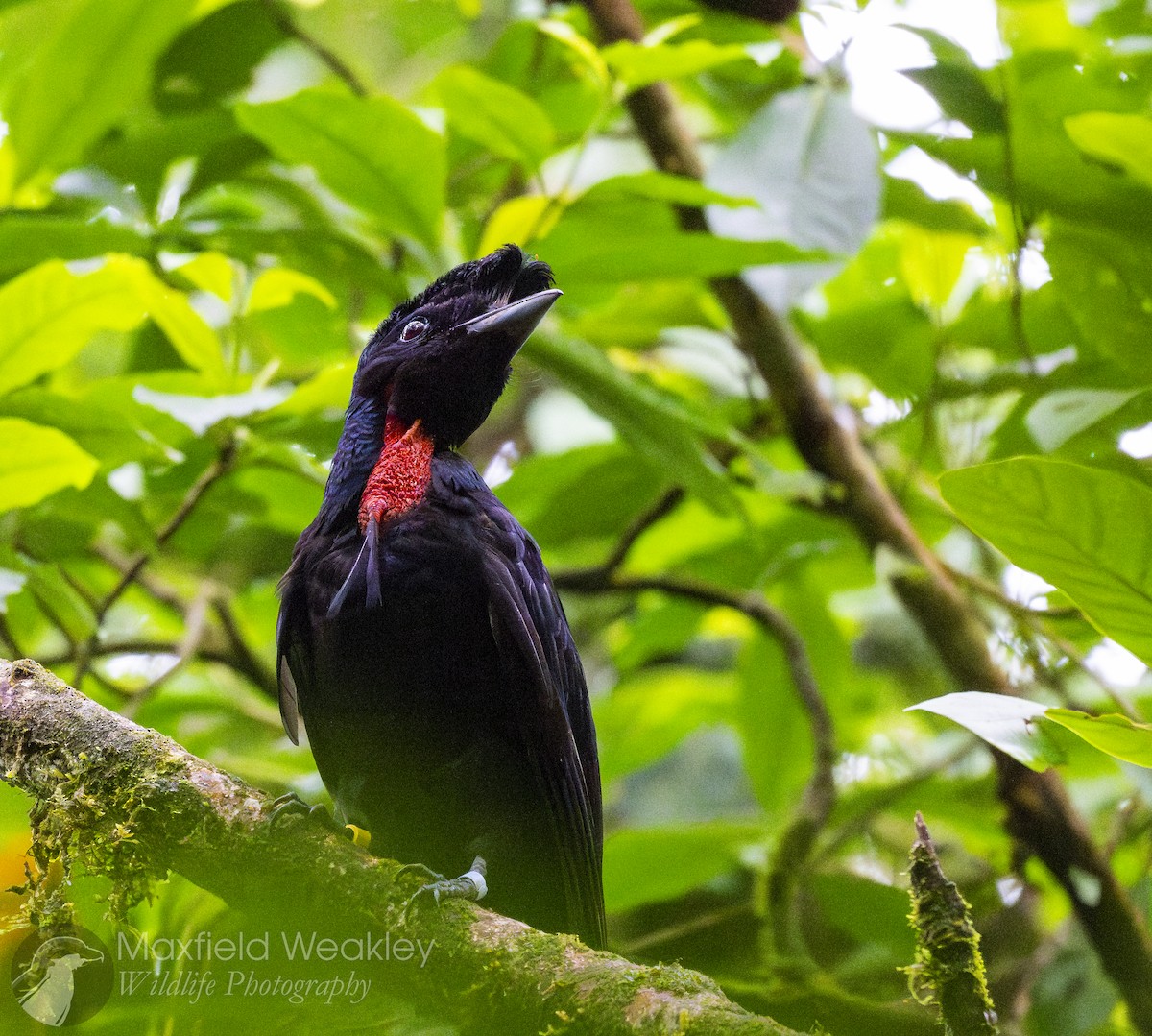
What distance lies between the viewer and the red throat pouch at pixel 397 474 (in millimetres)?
2617

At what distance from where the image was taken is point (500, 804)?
2629 millimetres

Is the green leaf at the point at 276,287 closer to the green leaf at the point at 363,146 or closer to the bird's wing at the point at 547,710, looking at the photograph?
the green leaf at the point at 363,146

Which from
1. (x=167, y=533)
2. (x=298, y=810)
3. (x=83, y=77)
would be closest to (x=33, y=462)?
(x=167, y=533)

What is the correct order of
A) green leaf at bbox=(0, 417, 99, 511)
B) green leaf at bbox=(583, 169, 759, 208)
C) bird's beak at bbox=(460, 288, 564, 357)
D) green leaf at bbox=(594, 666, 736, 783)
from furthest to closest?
green leaf at bbox=(594, 666, 736, 783) < green leaf at bbox=(583, 169, 759, 208) < bird's beak at bbox=(460, 288, 564, 357) < green leaf at bbox=(0, 417, 99, 511)

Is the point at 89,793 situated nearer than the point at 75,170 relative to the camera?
Yes

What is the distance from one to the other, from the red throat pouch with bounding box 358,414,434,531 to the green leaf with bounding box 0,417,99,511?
A: 0.58m

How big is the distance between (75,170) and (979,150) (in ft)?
8.65

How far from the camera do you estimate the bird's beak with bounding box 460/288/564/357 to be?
2729 millimetres

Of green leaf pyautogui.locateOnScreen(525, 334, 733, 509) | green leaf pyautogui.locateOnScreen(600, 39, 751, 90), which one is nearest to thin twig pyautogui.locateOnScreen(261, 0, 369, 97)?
Answer: green leaf pyautogui.locateOnScreen(600, 39, 751, 90)

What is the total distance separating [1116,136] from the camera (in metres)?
2.50

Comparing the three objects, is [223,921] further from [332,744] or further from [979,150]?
[979,150]

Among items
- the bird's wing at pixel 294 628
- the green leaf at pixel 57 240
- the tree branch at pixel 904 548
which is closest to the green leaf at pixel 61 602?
the bird's wing at pixel 294 628

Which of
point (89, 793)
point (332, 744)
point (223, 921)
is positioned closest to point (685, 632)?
point (332, 744)

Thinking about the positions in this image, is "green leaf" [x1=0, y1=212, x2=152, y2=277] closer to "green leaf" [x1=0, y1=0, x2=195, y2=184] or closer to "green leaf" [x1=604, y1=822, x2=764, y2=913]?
"green leaf" [x1=0, y1=0, x2=195, y2=184]
